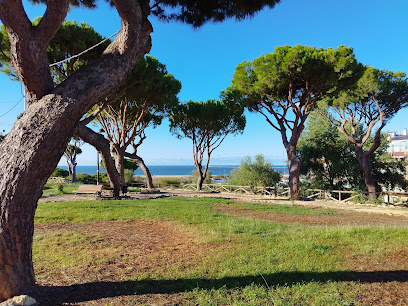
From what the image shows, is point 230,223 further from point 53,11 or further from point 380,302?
point 53,11

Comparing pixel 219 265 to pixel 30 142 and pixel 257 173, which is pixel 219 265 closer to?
pixel 30 142

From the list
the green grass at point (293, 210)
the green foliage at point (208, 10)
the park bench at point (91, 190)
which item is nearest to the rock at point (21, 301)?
the green foliage at point (208, 10)

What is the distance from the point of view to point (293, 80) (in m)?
13.6

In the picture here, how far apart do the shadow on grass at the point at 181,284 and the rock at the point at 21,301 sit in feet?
0.42

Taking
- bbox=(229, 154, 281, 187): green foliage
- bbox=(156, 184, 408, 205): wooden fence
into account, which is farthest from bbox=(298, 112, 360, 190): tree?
bbox=(229, 154, 281, 187): green foliage

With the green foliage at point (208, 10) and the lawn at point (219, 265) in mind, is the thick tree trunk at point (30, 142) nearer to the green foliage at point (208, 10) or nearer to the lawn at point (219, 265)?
the lawn at point (219, 265)

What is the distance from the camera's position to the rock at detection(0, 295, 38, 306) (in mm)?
2137

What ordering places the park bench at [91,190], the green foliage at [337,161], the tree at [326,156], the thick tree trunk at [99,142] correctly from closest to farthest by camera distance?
1. the thick tree trunk at [99,142]
2. the park bench at [91,190]
3. the green foliage at [337,161]
4. the tree at [326,156]

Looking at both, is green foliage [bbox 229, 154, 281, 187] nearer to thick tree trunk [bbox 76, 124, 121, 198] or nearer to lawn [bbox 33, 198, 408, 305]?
thick tree trunk [bbox 76, 124, 121, 198]

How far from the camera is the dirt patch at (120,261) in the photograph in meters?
2.60

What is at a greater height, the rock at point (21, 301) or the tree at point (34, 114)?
the tree at point (34, 114)

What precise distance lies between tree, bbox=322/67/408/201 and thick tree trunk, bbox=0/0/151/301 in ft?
53.2

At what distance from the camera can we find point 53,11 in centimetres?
281

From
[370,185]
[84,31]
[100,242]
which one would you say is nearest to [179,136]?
[84,31]
